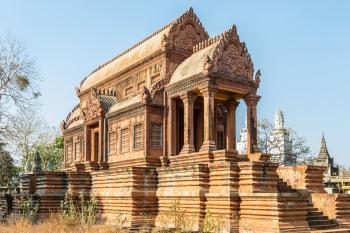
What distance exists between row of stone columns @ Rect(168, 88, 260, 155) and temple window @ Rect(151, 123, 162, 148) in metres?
0.67

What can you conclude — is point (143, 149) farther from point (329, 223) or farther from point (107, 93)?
point (329, 223)

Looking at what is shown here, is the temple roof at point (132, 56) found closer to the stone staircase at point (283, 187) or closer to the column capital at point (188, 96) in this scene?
the column capital at point (188, 96)

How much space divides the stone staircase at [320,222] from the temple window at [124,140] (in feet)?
31.0

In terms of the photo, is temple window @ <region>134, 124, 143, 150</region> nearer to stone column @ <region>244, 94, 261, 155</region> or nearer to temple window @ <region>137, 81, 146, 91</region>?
temple window @ <region>137, 81, 146, 91</region>

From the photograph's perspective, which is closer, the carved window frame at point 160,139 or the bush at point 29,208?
the bush at point 29,208

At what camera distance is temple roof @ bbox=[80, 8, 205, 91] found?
23000mm

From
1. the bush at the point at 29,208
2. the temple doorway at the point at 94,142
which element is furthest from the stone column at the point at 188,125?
the temple doorway at the point at 94,142

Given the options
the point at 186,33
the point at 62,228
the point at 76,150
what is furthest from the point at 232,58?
the point at 76,150

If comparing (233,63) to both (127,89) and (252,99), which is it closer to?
(252,99)

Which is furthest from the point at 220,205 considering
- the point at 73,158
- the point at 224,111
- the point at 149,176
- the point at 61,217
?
the point at 73,158

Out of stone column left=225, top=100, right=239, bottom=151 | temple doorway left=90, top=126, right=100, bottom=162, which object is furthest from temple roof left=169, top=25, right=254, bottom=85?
temple doorway left=90, top=126, right=100, bottom=162

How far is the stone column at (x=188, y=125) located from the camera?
64.7ft

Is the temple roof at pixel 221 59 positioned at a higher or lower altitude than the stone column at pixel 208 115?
higher

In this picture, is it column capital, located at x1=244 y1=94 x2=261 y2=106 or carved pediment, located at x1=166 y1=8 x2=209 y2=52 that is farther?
carved pediment, located at x1=166 y1=8 x2=209 y2=52
